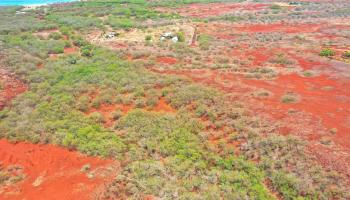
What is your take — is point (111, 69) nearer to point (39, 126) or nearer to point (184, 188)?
point (39, 126)

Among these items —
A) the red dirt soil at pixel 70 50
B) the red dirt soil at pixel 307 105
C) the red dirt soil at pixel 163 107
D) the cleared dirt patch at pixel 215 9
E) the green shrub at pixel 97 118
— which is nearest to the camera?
the red dirt soil at pixel 307 105

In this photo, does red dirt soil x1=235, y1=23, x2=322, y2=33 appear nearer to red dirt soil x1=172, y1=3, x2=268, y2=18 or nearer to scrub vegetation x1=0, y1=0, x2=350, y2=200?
scrub vegetation x1=0, y1=0, x2=350, y2=200

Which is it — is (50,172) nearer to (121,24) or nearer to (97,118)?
(97,118)

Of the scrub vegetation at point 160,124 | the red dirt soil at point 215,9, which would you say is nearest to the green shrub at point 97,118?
the scrub vegetation at point 160,124

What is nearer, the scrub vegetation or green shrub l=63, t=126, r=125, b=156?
the scrub vegetation

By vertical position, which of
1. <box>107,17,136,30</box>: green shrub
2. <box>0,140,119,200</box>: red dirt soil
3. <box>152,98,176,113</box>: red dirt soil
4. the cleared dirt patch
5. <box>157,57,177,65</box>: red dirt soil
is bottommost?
<box>0,140,119,200</box>: red dirt soil

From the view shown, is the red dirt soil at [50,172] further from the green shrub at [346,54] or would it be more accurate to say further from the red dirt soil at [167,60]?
the green shrub at [346,54]

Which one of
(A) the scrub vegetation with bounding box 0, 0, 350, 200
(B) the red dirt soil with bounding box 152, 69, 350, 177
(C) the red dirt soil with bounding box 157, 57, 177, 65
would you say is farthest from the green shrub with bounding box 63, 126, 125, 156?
(C) the red dirt soil with bounding box 157, 57, 177, 65

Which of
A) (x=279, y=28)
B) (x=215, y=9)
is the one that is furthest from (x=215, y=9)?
(x=279, y=28)

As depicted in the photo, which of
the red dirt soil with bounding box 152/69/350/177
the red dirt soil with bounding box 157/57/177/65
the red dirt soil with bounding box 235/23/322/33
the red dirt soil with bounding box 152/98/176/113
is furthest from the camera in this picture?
the red dirt soil with bounding box 235/23/322/33

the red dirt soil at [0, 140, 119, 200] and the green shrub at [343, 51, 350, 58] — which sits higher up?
the green shrub at [343, 51, 350, 58]
